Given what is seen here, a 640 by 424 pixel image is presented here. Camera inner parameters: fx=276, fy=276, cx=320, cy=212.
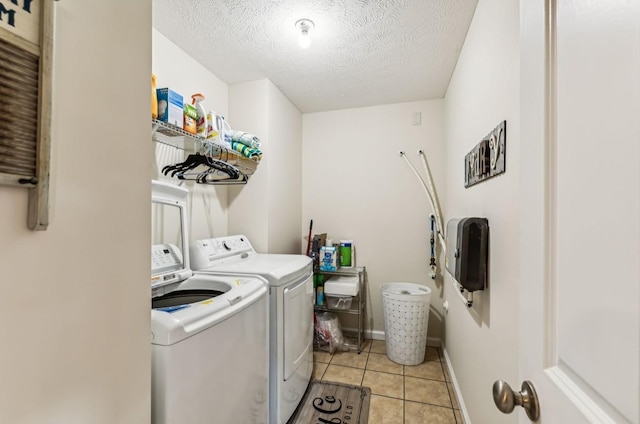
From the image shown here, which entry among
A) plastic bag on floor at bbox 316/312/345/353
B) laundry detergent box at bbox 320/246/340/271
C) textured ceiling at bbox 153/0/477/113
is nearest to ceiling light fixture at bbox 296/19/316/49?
textured ceiling at bbox 153/0/477/113

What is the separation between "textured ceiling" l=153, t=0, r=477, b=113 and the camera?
155 centimetres

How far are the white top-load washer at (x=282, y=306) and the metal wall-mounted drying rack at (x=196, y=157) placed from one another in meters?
→ 0.47

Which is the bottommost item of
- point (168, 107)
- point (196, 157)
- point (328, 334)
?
point (328, 334)

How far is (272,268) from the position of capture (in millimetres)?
1698

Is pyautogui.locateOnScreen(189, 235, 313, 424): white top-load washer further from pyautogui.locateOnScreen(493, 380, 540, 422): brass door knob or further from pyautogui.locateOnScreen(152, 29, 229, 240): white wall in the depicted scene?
pyautogui.locateOnScreen(493, 380, 540, 422): brass door knob

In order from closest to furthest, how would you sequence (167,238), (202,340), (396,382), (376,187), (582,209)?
(582,209)
(202,340)
(167,238)
(396,382)
(376,187)

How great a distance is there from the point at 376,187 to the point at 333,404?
76.2 inches

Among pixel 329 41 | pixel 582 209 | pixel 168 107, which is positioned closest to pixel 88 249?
pixel 582 209

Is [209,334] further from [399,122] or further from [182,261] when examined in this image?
[399,122]

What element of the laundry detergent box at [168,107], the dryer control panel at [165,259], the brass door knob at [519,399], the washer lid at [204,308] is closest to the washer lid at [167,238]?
the dryer control panel at [165,259]

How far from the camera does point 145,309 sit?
0.77 meters

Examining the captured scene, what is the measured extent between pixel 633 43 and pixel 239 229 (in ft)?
7.84

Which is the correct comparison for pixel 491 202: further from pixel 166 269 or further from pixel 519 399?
pixel 166 269

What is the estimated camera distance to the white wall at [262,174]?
7.79 feet
